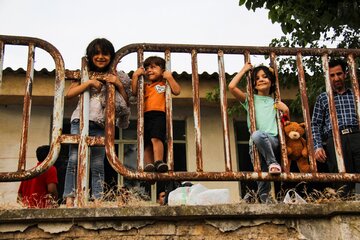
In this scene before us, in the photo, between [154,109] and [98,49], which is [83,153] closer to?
Result: [154,109]

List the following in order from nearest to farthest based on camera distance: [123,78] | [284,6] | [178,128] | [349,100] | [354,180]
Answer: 1. [354,180]
2. [123,78]
3. [349,100]
4. [284,6]
5. [178,128]

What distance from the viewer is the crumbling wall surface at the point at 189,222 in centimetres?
310

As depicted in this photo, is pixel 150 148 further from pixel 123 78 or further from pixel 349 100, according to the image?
pixel 349 100

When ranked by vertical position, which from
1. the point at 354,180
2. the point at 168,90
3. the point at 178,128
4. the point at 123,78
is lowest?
the point at 354,180

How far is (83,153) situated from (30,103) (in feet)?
1.52

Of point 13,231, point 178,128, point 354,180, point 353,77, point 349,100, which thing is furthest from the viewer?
point 178,128

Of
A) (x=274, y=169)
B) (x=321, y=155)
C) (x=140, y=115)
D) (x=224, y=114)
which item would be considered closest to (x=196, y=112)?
(x=224, y=114)

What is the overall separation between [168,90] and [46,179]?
1935 mm

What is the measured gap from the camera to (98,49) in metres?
3.83

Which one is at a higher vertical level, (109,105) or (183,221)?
(109,105)

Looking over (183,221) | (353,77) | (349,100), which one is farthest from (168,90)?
(349,100)

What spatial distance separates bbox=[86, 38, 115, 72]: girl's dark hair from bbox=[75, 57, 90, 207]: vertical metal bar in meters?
0.09

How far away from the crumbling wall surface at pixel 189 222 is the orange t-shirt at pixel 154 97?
93 cm

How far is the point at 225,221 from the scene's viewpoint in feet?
10.6
